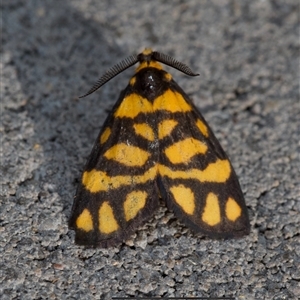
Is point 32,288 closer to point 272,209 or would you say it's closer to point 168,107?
point 168,107

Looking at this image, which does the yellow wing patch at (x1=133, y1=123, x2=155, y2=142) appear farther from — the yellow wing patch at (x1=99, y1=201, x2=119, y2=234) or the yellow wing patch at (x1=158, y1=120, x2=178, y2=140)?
the yellow wing patch at (x1=99, y1=201, x2=119, y2=234)

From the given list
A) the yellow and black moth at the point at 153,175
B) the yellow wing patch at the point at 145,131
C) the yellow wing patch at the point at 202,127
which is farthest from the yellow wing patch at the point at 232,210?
the yellow wing patch at the point at 145,131

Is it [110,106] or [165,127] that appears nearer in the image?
[165,127]

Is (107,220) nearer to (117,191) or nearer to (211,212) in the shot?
(117,191)

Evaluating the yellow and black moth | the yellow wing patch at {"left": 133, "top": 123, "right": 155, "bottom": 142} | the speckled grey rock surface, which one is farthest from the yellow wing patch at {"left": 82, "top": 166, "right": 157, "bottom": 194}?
the speckled grey rock surface

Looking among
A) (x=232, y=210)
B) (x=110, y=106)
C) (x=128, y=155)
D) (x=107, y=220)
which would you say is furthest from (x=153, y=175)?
(x=110, y=106)

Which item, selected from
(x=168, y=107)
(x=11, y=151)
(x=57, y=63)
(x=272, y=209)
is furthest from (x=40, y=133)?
(x=272, y=209)
